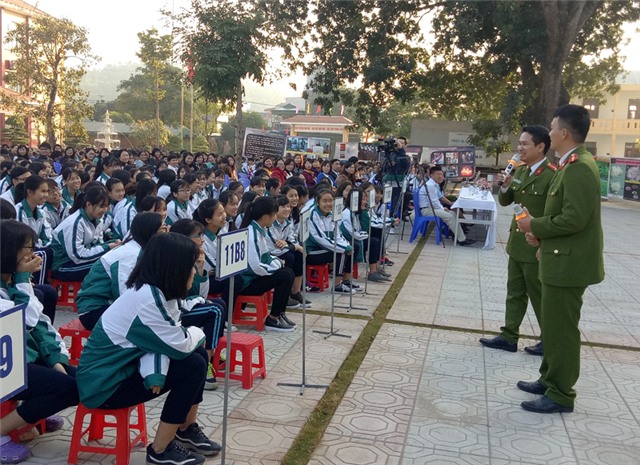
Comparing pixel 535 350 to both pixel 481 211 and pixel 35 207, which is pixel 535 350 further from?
pixel 481 211

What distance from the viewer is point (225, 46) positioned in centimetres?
1515

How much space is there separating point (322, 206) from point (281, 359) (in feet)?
8.29

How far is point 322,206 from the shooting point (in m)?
7.02

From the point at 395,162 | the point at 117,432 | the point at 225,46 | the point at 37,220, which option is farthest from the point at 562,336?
the point at 225,46

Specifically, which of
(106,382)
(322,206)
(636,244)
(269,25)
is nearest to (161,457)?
(106,382)

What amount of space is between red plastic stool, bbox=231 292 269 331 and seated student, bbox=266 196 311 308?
0.59 metres

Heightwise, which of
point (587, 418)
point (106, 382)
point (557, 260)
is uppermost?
point (557, 260)

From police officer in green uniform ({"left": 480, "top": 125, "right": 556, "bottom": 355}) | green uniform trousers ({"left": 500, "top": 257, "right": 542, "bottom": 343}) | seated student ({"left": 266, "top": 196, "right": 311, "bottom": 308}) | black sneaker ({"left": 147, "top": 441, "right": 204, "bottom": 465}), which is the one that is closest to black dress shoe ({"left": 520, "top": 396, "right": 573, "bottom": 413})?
police officer in green uniform ({"left": 480, "top": 125, "right": 556, "bottom": 355})

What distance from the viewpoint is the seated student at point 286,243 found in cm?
607

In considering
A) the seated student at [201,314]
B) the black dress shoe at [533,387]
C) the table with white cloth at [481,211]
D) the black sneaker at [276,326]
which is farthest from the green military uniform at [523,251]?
the table with white cloth at [481,211]

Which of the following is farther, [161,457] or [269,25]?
[269,25]

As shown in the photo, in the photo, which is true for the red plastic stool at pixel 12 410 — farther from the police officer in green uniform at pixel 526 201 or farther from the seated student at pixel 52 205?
the police officer in green uniform at pixel 526 201

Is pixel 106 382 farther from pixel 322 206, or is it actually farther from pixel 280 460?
pixel 322 206

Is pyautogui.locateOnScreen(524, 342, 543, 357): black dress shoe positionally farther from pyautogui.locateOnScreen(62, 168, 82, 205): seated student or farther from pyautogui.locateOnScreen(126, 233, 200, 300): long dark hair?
pyautogui.locateOnScreen(62, 168, 82, 205): seated student
